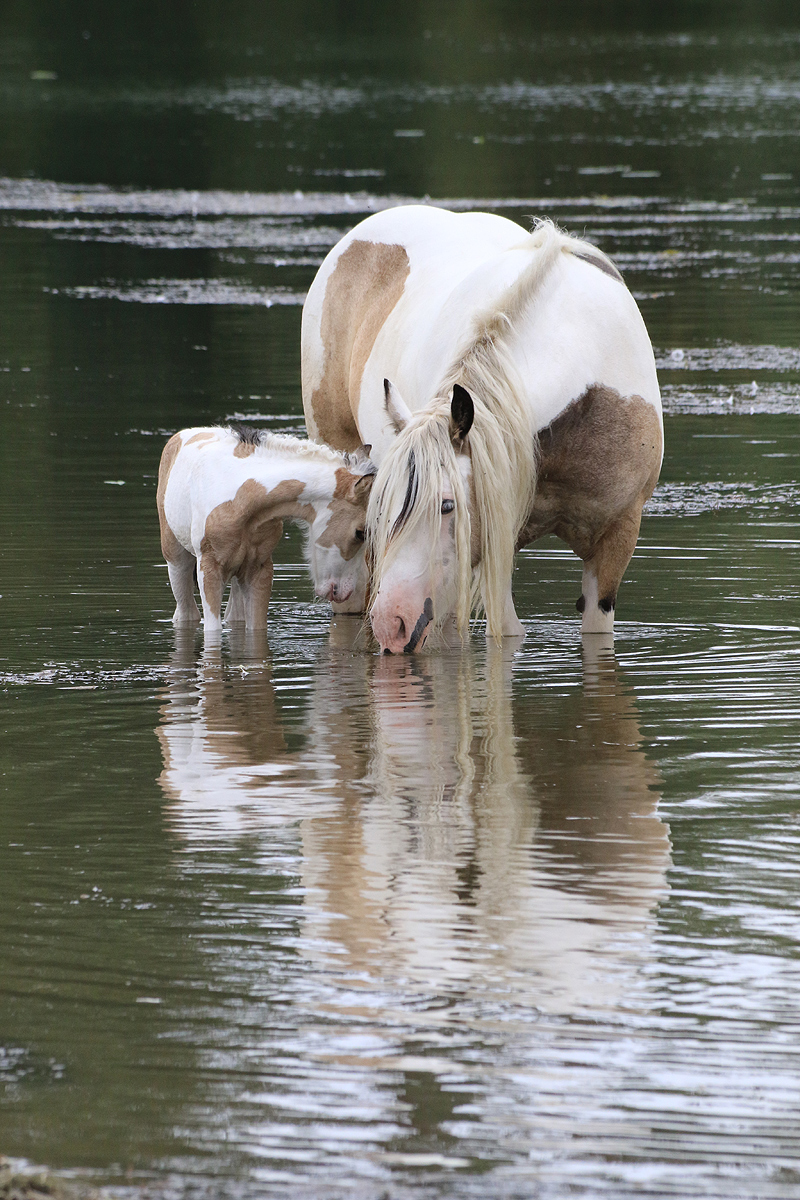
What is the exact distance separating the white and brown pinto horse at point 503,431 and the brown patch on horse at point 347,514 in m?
0.38

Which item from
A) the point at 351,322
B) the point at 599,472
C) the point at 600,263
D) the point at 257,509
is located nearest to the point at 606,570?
the point at 599,472

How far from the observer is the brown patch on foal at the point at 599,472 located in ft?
21.9

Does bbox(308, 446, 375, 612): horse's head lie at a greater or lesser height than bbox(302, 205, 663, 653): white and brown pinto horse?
lesser

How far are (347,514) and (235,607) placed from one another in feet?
2.80

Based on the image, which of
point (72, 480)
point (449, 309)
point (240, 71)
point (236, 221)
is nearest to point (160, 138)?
point (236, 221)

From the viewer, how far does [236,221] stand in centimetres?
2412

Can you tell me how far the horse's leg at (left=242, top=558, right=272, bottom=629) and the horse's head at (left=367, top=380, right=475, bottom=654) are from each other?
1563 millimetres

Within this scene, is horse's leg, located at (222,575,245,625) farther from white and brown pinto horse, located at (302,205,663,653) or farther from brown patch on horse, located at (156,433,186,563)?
white and brown pinto horse, located at (302,205,663,653)

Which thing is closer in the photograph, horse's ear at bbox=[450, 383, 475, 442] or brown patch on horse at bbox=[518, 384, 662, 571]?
horse's ear at bbox=[450, 383, 475, 442]

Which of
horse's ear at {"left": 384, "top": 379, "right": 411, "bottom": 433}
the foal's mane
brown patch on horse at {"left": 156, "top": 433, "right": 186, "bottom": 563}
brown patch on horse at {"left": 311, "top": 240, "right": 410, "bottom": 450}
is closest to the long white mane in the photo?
horse's ear at {"left": 384, "top": 379, "right": 411, "bottom": 433}

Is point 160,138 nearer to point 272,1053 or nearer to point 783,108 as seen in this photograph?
point 783,108

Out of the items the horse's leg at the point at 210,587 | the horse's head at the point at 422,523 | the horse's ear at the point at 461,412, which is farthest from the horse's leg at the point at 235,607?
the horse's ear at the point at 461,412

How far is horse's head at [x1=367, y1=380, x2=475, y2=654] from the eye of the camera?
6.11 meters

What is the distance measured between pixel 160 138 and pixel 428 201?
41.5 feet
